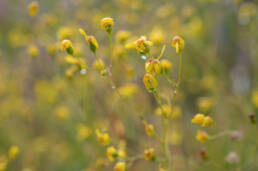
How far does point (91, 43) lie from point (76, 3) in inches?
85.1

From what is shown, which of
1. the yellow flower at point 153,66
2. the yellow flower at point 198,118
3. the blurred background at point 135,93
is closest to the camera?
the yellow flower at point 153,66

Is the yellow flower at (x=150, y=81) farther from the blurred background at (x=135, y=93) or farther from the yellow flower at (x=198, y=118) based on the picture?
the blurred background at (x=135, y=93)

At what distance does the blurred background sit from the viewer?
6.43 ft

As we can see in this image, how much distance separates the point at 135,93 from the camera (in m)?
2.25

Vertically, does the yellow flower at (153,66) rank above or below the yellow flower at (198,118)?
above

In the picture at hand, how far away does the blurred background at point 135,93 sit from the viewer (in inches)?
77.2

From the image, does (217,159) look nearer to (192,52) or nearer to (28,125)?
(192,52)

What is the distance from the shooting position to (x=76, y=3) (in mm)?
3037

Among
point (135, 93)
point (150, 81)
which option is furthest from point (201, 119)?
point (135, 93)

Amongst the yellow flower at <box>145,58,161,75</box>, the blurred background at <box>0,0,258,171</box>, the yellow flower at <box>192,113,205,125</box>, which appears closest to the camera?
the yellow flower at <box>145,58,161,75</box>

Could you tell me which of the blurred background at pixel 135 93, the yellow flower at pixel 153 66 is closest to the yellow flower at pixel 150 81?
the yellow flower at pixel 153 66

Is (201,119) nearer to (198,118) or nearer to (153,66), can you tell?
(198,118)

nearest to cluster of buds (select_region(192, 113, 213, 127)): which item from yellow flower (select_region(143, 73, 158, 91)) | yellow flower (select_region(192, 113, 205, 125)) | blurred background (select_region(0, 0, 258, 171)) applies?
yellow flower (select_region(192, 113, 205, 125))

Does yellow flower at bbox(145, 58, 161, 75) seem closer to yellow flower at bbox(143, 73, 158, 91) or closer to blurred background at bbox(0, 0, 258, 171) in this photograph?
yellow flower at bbox(143, 73, 158, 91)
